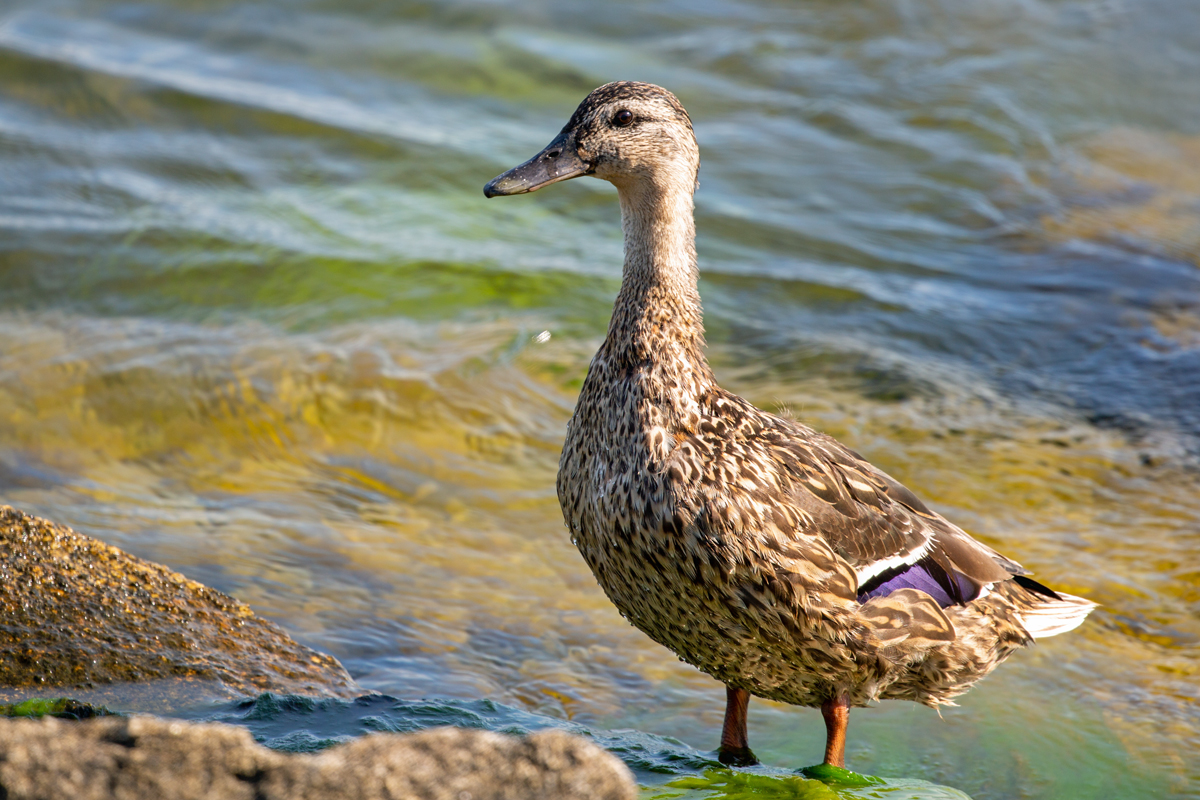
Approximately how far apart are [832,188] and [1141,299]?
137 inches

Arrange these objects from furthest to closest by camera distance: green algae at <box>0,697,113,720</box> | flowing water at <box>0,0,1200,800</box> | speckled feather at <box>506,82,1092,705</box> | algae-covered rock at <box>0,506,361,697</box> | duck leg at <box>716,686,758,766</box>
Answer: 1. flowing water at <box>0,0,1200,800</box>
2. duck leg at <box>716,686,758,766</box>
3. algae-covered rock at <box>0,506,361,697</box>
4. speckled feather at <box>506,82,1092,705</box>
5. green algae at <box>0,697,113,720</box>

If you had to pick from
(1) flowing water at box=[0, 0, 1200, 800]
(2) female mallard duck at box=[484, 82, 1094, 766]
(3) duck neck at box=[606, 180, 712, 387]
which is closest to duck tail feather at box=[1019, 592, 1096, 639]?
(2) female mallard duck at box=[484, 82, 1094, 766]

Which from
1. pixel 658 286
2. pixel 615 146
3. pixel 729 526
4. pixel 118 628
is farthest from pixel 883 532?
pixel 118 628

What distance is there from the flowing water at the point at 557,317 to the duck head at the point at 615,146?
7.00 feet

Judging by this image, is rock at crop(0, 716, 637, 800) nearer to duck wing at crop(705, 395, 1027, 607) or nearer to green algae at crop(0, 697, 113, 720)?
green algae at crop(0, 697, 113, 720)

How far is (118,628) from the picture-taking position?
15.0 ft

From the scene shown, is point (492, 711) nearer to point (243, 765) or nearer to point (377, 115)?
point (243, 765)

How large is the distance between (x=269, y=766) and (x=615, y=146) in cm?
287

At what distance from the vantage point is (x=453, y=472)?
301 inches

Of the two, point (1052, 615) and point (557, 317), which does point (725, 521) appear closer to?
point (1052, 615)

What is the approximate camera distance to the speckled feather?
4.23m

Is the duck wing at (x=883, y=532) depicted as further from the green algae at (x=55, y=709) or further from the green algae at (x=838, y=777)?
the green algae at (x=55, y=709)

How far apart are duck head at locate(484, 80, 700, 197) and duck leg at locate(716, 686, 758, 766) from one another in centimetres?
204

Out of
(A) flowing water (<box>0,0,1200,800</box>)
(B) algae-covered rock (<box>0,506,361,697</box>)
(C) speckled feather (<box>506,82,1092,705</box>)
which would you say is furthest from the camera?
(A) flowing water (<box>0,0,1200,800</box>)
